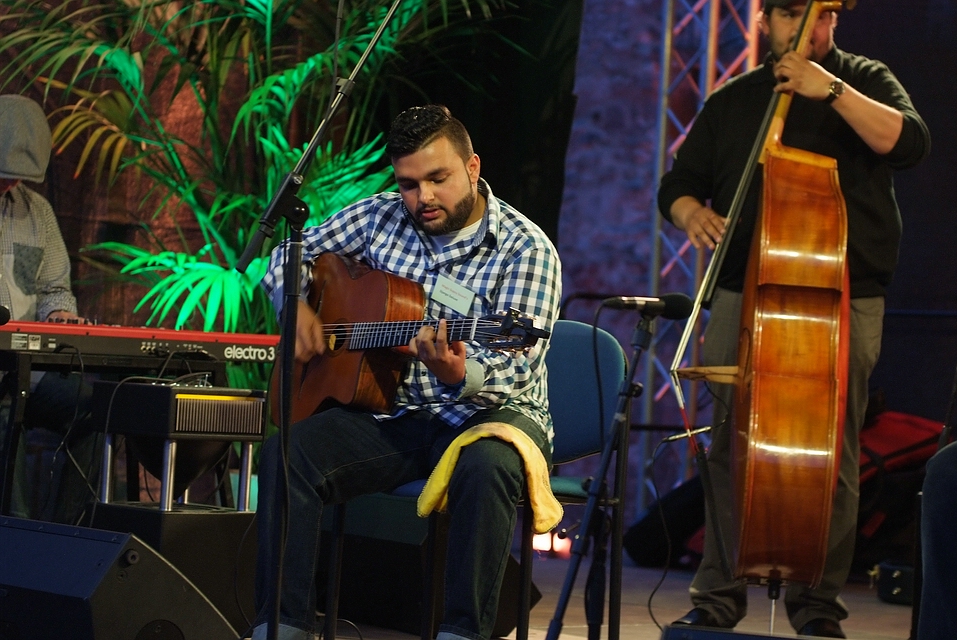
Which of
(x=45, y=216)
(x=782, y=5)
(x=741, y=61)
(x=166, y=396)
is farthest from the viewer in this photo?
(x=741, y=61)

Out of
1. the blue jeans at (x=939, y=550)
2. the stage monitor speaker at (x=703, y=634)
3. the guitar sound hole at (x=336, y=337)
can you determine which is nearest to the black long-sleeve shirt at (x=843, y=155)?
the guitar sound hole at (x=336, y=337)

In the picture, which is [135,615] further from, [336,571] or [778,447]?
[778,447]

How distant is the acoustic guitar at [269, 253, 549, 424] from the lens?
2.67 meters

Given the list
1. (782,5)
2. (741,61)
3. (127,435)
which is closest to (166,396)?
(127,435)

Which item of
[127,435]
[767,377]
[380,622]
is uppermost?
[767,377]

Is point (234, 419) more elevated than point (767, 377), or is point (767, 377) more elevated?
point (767, 377)

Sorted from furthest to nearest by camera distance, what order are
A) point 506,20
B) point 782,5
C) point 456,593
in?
point 506,20 < point 782,5 < point 456,593

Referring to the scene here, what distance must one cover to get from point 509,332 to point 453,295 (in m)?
0.32

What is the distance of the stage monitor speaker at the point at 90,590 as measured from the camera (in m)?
2.42

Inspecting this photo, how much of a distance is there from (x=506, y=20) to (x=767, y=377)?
10.6ft

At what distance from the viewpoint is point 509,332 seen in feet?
8.16

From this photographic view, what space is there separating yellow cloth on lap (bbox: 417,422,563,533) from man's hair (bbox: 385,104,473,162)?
65cm

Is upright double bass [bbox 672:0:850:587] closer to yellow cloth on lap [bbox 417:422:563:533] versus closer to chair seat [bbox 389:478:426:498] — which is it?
yellow cloth on lap [bbox 417:422:563:533]

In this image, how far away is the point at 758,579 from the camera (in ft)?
9.14
